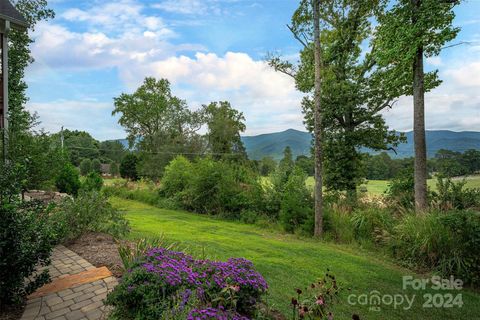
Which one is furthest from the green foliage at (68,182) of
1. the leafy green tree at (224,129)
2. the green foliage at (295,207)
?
the leafy green tree at (224,129)

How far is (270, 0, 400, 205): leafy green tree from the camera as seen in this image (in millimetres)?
11828

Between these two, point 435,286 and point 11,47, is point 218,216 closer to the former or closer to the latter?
point 435,286

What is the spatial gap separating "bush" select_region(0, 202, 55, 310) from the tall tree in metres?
7.62

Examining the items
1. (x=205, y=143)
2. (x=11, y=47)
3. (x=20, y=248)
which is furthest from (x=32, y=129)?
(x=205, y=143)

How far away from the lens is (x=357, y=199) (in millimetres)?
8758

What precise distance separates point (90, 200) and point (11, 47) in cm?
1471

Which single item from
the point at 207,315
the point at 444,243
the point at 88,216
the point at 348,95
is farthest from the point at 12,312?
the point at 348,95

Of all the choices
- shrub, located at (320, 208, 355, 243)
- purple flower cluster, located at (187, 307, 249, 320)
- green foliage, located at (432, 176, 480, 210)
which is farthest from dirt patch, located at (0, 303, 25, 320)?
green foliage, located at (432, 176, 480, 210)

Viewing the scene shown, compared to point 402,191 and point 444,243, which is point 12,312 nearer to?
point 444,243

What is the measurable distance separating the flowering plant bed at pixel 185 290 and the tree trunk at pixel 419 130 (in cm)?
646

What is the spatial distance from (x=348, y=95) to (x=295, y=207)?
612 cm

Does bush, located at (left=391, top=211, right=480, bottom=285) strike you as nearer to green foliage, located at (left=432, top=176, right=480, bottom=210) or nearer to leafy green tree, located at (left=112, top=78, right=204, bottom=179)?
green foliage, located at (left=432, top=176, right=480, bottom=210)

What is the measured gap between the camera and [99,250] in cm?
484

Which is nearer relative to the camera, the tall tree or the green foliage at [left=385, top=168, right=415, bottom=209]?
the tall tree
